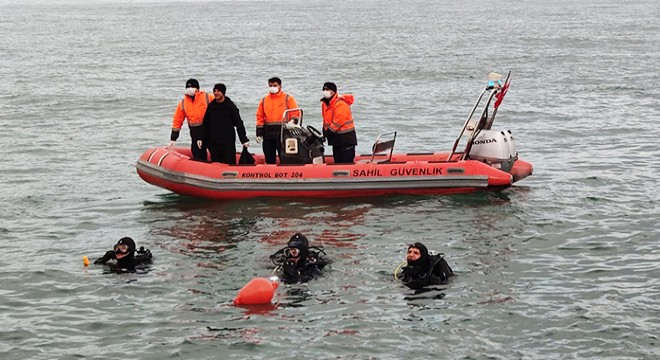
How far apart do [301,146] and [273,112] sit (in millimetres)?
641

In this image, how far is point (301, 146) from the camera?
15.0 metres

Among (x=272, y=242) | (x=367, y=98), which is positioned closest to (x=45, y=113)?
(x=367, y=98)

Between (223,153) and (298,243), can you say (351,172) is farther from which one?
(298,243)

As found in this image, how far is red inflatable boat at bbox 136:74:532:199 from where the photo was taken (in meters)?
14.6

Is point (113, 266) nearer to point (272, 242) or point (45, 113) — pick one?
point (272, 242)

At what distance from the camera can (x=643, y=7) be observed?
63.4 metres

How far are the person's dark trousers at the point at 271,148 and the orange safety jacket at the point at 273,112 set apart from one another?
0.11 metres

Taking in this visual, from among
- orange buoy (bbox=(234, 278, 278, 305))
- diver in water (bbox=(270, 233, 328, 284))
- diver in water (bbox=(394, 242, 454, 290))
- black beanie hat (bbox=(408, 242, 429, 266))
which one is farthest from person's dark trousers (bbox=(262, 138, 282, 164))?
orange buoy (bbox=(234, 278, 278, 305))

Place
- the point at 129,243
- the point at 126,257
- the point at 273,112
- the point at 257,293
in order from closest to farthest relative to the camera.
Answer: the point at 257,293
the point at 129,243
the point at 126,257
the point at 273,112

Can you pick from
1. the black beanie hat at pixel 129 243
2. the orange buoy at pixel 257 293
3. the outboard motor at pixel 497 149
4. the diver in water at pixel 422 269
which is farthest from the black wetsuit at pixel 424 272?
the outboard motor at pixel 497 149

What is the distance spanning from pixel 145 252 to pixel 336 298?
106 inches

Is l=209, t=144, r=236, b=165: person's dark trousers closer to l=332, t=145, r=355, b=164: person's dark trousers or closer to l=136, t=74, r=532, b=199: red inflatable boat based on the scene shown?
l=136, t=74, r=532, b=199: red inflatable boat

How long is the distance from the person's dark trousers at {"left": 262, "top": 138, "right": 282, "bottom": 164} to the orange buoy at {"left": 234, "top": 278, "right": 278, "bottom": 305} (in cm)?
473

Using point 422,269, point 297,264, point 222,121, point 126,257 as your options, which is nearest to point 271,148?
point 222,121
